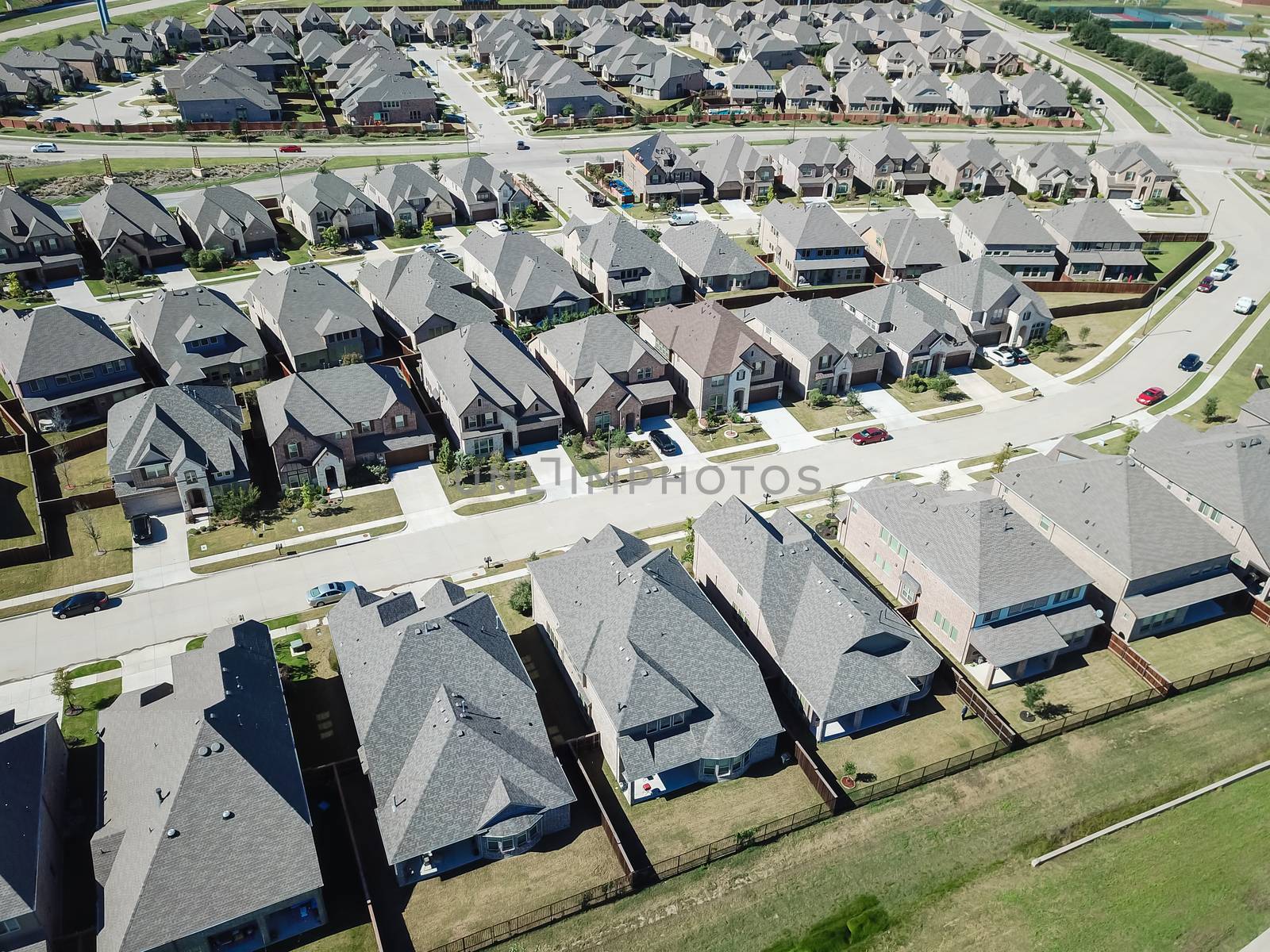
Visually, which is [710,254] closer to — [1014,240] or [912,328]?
[912,328]

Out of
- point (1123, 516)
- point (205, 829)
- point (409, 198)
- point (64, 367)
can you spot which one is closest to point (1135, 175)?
→ point (1123, 516)

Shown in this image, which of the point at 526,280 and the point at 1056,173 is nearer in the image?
the point at 526,280

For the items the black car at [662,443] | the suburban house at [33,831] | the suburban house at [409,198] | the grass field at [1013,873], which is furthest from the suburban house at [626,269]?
the suburban house at [33,831]

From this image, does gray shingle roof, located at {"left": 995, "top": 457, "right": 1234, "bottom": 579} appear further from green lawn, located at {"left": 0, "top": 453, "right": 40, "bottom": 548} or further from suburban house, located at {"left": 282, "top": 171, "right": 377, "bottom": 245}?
suburban house, located at {"left": 282, "top": 171, "right": 377, "bottom": 245}

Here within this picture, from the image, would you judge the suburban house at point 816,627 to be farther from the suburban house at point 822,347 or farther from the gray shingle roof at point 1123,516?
the suburban house at point 822,347

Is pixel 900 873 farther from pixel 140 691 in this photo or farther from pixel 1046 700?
pixel 140 691
